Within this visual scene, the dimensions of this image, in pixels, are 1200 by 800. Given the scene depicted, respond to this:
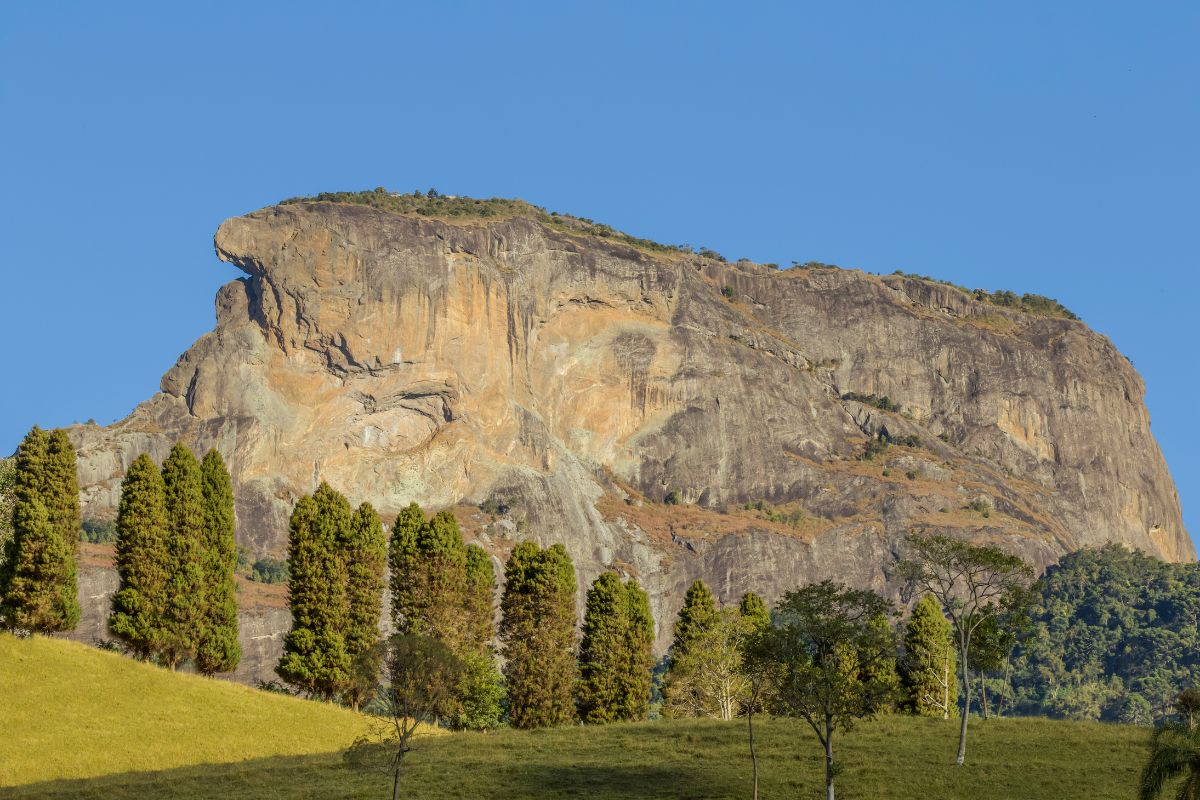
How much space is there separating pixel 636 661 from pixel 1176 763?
186ft

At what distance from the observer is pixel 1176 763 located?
5838cm

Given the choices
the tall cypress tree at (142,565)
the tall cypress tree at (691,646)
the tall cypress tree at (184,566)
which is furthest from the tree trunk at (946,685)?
the tall cypress tree at (142,565)

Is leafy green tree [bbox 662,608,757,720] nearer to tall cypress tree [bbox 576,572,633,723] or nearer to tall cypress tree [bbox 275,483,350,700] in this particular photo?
tall cypress tree [bbox 576,572,633,723]

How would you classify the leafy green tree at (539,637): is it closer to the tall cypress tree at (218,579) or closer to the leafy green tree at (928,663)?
the tall cypress tree at (218,579)

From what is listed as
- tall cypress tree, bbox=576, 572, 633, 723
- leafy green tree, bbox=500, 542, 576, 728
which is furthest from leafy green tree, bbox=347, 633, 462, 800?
tall cypress tree, bbox=576, 572, 633, 723

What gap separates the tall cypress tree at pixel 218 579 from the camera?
9962 centimetres

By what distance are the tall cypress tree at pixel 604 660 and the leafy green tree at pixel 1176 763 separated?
177 feet

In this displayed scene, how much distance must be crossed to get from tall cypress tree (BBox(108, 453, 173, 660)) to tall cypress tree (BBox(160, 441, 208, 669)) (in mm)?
456

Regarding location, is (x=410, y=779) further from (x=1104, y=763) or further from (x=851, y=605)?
(x=1104, y=763)

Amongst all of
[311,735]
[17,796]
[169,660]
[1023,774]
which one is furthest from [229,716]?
[1023,774]

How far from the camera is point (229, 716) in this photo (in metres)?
88.6

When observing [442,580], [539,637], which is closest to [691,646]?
[539,637]

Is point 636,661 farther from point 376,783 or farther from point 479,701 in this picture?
point 376,783

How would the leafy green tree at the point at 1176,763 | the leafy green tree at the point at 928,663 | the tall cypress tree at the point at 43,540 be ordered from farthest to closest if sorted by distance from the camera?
1. the leafy green tree at the point at 928,663
2. the tall cypress tree at the point at 43,540
3. the leafy green tree at the point at 1176,763
